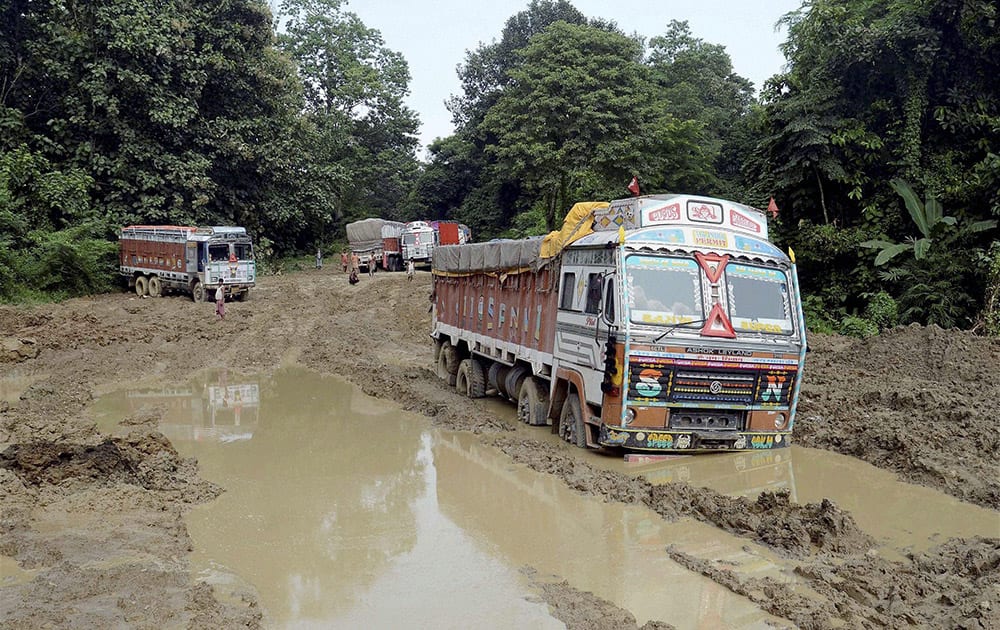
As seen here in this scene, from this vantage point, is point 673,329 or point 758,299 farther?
point 758,299

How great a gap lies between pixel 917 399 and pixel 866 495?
4208mm

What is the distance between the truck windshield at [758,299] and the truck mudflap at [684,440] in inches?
49.2

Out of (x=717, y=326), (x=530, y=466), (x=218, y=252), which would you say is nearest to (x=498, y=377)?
(x=530, y=466)

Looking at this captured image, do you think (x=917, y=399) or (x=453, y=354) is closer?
(x=917, y=399)

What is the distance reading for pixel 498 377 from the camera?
14.3 metres

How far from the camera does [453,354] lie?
53.7 feet

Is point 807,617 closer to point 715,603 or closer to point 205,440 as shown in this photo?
point 715,603

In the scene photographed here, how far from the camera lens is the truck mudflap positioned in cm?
962

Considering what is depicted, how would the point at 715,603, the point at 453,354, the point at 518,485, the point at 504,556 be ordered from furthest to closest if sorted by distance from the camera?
the point at 453,354 → the point at 518,485 → the point at 504,556 → the point at 715,603

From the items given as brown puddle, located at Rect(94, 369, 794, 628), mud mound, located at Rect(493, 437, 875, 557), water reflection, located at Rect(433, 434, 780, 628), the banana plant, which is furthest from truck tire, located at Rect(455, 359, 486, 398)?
the banana plant

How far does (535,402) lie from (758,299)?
374 centimetres

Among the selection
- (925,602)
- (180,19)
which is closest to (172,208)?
(180,19)

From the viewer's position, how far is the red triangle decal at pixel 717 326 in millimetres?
9625

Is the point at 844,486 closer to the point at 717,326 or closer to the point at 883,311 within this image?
the point at 717,326
